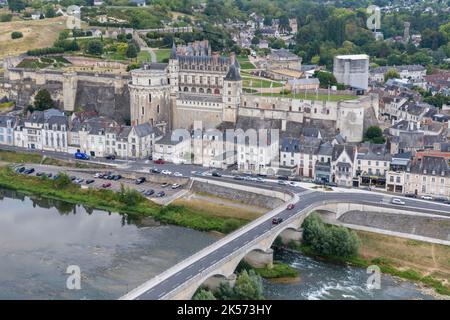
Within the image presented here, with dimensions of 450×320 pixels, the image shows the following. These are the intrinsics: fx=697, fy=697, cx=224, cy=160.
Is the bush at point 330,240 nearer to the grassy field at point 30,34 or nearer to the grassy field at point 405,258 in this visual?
the grassy field at point 405,258

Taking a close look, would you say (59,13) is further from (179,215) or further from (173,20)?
(179,215)

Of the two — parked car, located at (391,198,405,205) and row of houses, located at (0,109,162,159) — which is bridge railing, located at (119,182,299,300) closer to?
parked car, located at (391,198,405,205)

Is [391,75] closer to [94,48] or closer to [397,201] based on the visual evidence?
[94,48]

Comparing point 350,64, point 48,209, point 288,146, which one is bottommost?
point 48,209

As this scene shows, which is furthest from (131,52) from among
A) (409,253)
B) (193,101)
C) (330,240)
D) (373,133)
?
(409,253)
